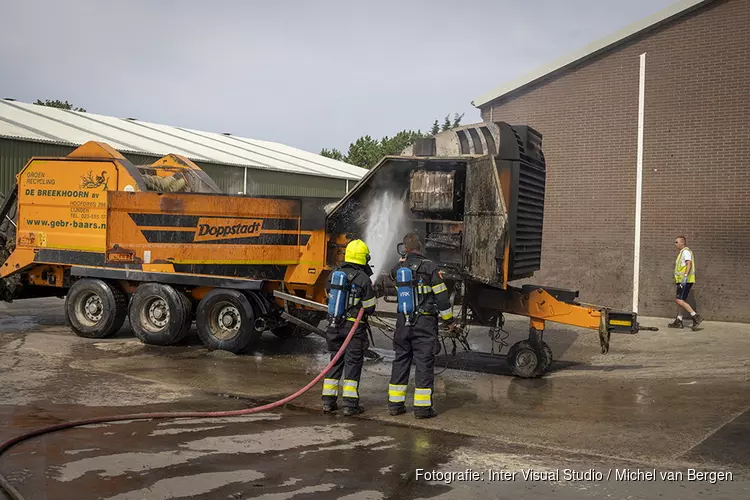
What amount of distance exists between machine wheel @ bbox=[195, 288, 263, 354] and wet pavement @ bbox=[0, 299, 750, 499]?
0.21 meters

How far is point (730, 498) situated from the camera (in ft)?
16.6

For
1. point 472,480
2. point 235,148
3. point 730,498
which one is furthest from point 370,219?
point 235,148

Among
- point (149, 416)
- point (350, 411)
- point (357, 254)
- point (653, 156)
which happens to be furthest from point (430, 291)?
point (653, 156)

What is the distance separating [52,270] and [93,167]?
82.2 inches

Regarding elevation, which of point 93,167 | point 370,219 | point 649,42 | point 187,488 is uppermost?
point 649,42

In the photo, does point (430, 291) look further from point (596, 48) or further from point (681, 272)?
point (596, 48)

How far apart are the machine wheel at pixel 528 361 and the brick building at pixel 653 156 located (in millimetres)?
6072

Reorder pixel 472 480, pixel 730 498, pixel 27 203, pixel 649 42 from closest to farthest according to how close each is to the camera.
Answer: pixel 730 498
pixel 472 480
pixel 27 203
pixel 649 42

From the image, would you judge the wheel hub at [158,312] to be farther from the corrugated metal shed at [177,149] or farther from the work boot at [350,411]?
the corrugated metal shed at [177,149]

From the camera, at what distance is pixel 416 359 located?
752 centimetres

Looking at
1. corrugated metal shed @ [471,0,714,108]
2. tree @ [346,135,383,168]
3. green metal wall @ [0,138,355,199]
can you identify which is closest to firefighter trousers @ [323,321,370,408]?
corrugated metal shed @ [471,0,714,108]

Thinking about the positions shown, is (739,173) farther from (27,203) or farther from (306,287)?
(27,203)

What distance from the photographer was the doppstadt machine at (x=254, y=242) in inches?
370

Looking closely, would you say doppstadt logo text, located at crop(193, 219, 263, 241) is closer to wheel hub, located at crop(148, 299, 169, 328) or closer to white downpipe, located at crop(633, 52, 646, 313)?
wheel hub, located at crop(148, 299, 169, 328)
